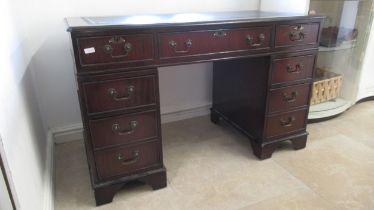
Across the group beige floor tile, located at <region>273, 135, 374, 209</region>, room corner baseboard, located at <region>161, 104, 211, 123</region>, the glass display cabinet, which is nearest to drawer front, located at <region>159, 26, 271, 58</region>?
beige floor tile, located at <region>273, 135, 374, 209</region>

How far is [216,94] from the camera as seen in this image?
1.94 m

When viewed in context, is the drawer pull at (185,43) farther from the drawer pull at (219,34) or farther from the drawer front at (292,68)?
the drawer front at (292,68)

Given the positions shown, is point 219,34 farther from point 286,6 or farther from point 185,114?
point 185,114

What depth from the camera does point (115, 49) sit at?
1.09 meters

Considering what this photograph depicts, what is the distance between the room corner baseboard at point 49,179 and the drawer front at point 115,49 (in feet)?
1.93

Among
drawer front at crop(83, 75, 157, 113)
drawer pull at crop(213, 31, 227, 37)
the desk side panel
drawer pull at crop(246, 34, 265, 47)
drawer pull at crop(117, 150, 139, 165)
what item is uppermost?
drawer pull at crop(213, 31, 227, 37)

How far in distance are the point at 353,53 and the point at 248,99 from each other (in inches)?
Answer: 45.2

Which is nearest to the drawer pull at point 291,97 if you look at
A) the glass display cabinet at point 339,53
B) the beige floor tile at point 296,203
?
the beige floor tile at point 296,203

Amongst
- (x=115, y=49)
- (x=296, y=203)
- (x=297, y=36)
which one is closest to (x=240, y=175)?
(x=296, y=203)

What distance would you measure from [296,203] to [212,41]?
31.8 inches

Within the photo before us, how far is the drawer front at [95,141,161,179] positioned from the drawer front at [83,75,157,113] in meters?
0.20

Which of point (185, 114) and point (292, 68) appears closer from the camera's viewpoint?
point (292, 68)

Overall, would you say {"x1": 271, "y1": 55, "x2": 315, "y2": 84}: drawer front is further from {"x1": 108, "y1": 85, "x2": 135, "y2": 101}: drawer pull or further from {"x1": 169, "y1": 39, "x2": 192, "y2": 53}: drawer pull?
{"x1": 108, "y1": 85, "x2": 135, "y2": 101}: drawer pull

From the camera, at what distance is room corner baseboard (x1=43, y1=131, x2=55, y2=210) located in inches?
46.8
